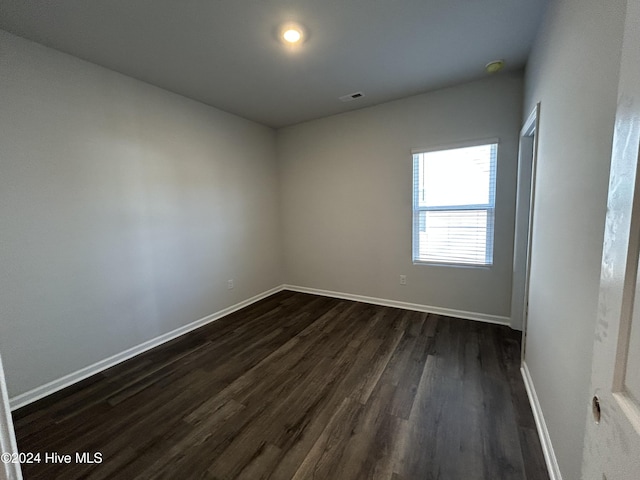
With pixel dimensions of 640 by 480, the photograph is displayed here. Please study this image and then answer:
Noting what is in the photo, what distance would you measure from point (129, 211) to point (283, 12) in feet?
7.22

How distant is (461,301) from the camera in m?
3.19

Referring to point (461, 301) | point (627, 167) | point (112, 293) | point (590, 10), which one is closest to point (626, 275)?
point (627, 167)

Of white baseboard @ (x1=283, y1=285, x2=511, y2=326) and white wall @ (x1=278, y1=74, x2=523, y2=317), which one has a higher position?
white wall @ (x1=278, y1=74, x2=523, y2=317)

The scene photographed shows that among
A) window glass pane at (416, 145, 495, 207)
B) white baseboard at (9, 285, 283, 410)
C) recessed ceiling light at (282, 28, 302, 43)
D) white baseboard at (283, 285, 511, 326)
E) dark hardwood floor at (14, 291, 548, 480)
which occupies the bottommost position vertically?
dark hardwood floor at (14, 291, 548, 480)

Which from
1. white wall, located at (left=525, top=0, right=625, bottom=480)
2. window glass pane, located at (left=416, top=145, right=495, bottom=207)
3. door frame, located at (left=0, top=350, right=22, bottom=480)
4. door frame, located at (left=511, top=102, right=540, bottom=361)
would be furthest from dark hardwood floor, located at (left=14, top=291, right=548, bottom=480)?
window glass pane, located at (left=416, top=145, right=495, bottom=207)

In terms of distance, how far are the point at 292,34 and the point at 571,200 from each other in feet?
6.96

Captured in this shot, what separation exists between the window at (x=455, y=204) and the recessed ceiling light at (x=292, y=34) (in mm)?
1906

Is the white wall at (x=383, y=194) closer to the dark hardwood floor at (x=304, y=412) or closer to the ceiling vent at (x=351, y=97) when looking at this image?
the ceiling vent at (x=351, y=97)

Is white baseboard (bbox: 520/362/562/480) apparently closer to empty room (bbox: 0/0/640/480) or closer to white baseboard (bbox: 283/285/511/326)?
empty room (bbox: 0/0/640/480)

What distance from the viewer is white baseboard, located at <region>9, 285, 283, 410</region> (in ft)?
6.48

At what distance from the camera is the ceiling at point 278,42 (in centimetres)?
175

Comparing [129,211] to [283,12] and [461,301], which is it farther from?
[461,301]

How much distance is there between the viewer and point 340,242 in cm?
399

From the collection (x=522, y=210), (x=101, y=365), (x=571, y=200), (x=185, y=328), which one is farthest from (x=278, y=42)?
(x=101, y=365)
